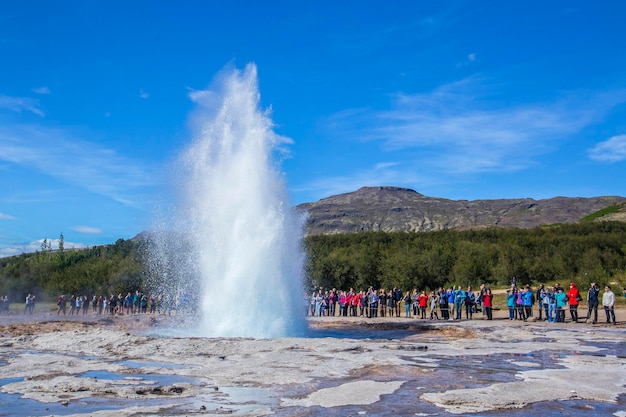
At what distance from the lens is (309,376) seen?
11.8 m

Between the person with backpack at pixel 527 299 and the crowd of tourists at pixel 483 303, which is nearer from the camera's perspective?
the crowd of tourists at pixel 483 303

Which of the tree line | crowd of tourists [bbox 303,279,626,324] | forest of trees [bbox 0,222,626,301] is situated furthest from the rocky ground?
the tree line

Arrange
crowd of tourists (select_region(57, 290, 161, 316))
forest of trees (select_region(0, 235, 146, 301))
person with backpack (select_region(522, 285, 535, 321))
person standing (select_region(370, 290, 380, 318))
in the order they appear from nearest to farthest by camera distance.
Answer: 1. person with backpack (select_region(522, 285, 535, 321))
2. person standing (select_region(370, 290, 380, 318))
3. crowd of tourists (select_region(57, 290, 161, 316))
4. forest of trees (select_region(0, 235, 146, 301))

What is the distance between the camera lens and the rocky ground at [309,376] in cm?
886

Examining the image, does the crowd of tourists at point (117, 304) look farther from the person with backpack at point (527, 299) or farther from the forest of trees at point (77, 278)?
the person with backpack at point (527, 299)

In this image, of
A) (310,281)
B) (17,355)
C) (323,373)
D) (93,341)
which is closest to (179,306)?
(93,341)

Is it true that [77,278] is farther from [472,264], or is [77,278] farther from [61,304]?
[472,264]

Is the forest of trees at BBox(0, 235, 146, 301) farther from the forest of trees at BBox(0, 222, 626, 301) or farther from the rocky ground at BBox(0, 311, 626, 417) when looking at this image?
the rocky ground at BBox(0, 311, 626, 417)

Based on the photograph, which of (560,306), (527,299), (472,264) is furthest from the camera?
(472,264)

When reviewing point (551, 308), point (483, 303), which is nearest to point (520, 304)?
point (551, 308)

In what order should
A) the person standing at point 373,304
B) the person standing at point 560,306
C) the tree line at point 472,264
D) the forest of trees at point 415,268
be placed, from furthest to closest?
the forest of trees at point 415,268
the tree line at point 472,264
the person standing at point 373,304
the person standing at point 560,306

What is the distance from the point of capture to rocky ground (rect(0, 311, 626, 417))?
8.86 m

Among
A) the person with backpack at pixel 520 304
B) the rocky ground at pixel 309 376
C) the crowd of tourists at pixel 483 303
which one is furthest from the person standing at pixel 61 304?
the person with backpack at pixel 520 304

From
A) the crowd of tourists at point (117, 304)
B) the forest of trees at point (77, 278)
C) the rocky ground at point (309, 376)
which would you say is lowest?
the rocky ground at point (309, 376)
